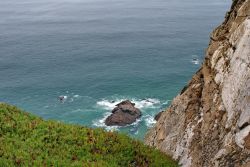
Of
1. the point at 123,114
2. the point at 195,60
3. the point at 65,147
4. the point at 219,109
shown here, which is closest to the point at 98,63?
the point at 195,60

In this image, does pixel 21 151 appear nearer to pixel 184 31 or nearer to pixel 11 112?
pixel 11 112

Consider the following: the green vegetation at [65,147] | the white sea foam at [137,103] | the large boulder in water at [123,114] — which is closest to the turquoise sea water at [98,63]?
the white sea foam at [137,103]

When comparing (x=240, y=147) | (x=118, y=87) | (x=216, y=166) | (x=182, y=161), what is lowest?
(x=118, y=87)

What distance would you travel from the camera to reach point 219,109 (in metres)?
19.5

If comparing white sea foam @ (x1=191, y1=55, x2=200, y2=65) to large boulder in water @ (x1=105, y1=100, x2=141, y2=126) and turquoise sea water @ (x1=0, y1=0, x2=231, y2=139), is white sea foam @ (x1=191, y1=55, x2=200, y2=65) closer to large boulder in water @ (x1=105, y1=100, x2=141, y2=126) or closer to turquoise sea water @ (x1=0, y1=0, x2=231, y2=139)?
turquoise sea water @ (x1=0, y1=0, x2=231, y2=139)

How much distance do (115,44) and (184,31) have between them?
33.9 metres

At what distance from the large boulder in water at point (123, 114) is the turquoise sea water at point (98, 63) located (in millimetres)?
1740

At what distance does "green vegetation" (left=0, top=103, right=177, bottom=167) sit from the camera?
17766 millimetres

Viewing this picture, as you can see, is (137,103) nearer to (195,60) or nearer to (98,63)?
(98,63)

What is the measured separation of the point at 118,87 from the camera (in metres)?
106

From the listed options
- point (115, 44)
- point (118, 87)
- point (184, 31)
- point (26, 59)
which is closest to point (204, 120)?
point (118, 87)

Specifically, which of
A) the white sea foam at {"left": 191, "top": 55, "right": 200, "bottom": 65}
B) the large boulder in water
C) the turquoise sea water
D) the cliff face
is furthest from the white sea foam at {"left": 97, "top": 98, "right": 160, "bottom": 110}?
the cliff face

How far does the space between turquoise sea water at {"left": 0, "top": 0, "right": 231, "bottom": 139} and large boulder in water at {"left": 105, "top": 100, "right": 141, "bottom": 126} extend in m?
1.74

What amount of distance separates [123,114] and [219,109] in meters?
68.4
